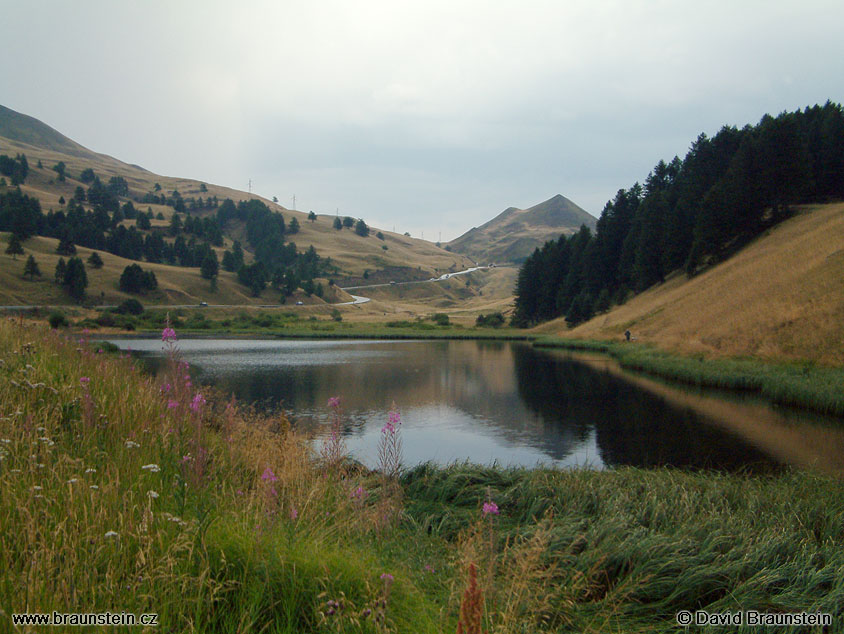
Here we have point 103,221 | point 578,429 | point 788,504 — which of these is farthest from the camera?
point 103,221

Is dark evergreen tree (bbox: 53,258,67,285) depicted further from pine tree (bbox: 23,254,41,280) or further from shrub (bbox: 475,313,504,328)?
shrub (bbox: 475,313,504,328)

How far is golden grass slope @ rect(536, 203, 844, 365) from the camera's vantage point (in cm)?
3064

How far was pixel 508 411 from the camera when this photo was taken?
2608cm

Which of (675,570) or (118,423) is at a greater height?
(118,423)

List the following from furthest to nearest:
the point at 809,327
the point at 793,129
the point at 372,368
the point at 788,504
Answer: the point at 793,129, the point at 372,368, the point at 809,327, the point at 788,504

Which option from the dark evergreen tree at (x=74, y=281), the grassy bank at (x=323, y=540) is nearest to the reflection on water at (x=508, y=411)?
the grassy bank at (x=323, y=540)

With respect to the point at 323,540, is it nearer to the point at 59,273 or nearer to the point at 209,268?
the point at 59,273

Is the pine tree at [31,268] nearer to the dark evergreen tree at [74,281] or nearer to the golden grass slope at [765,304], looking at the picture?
the dark evergreen tree at [74,281]

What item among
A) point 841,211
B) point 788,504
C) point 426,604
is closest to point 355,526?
point 426,604

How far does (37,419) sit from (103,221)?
599 feet

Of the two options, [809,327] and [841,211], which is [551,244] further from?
[809,327]

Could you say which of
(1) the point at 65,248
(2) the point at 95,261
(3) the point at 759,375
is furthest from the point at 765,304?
(1) the point at 65,248

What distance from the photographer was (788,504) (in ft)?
30.3

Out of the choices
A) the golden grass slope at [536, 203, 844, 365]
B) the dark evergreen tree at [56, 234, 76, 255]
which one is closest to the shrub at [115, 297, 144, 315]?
the dark evergreen tree at [56, 234, 76, 255]
